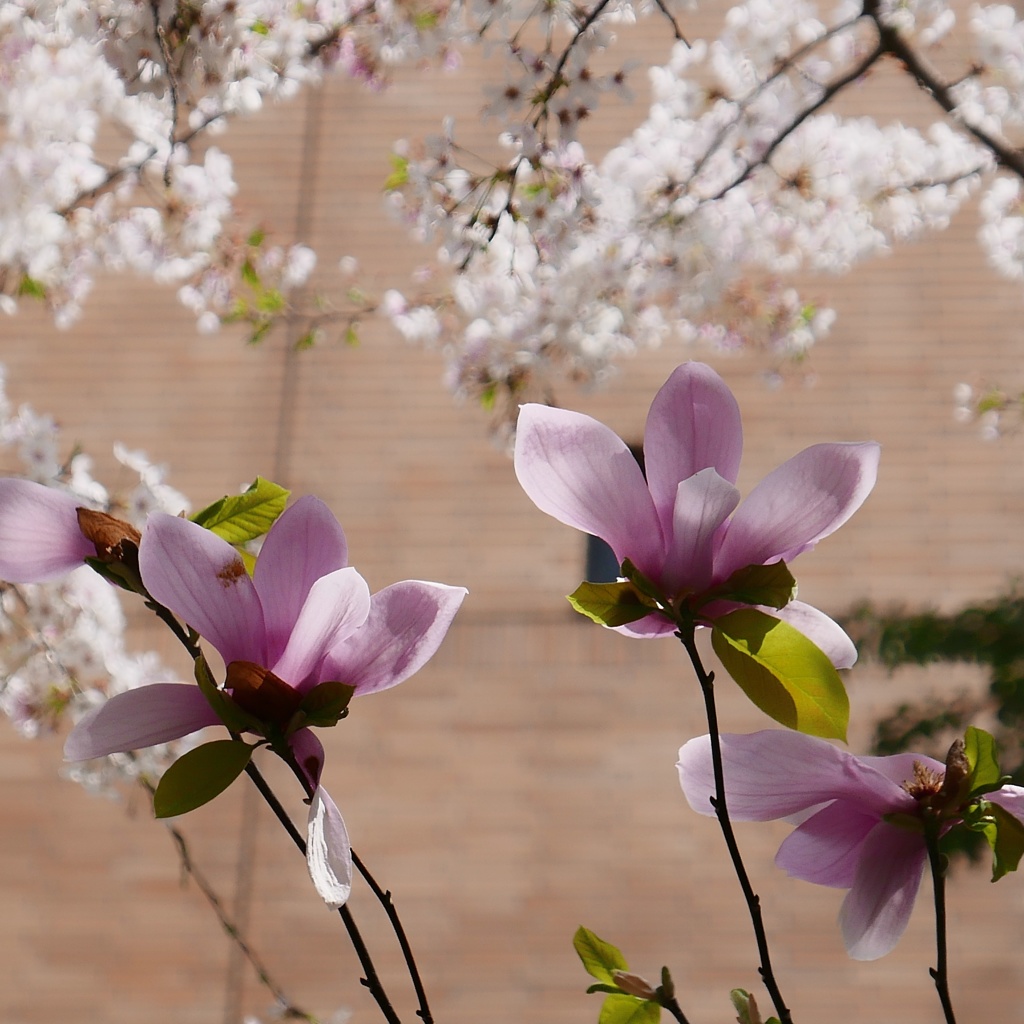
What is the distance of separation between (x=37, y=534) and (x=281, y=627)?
8cm

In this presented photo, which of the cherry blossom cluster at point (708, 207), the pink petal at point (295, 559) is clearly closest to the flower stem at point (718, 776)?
the pink petal at point (295, 559)

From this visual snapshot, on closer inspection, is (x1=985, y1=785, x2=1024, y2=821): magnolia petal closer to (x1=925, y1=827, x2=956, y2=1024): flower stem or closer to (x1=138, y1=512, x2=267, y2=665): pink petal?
(x1=925, y1=827, x2=956, y2=1024): flower stem

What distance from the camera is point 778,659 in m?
0.32

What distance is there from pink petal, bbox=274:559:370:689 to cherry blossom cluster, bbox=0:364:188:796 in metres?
1.51

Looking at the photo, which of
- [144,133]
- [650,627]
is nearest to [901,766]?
[650,627]

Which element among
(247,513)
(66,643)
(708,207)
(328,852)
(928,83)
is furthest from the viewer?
(708,207)

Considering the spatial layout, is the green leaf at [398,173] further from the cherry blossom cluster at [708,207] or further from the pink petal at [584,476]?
the pink petal at [584,476]

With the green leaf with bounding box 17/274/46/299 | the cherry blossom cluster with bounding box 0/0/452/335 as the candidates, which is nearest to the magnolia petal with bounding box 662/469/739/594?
the cherry blossom cluster with bounding box 0/0/452/335

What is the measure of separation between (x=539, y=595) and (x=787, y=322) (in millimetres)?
1380

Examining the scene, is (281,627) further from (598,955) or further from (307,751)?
(598,955)

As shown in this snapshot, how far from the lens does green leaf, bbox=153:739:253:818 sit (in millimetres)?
318

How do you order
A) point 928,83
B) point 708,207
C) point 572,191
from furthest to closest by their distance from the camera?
point 708,207 → point 572,191 → point 928,83

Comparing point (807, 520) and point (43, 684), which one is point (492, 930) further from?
point (807, 520)

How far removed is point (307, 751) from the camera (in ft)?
1.11
